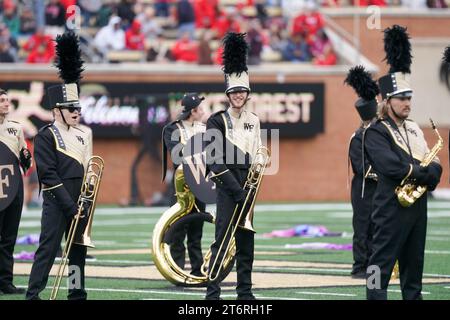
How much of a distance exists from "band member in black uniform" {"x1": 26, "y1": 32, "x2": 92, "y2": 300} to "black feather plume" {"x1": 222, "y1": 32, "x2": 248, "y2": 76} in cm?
136

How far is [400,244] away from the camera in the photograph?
32.8 feet

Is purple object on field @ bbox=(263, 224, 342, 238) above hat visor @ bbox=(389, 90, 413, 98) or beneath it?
beneath

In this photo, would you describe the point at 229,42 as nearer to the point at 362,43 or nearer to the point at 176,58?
the point at 176,58

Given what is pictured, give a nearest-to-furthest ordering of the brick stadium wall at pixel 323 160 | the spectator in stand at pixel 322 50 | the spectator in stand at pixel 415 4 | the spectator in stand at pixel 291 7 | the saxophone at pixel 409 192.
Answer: the saxophone at pixel 409 192 < the brick stadium wall at pixel 323 160 < the spectator in stand at pixel 322 50 < the spectator in stand at pixel 291 7 < the spectator in stand at pixel 415 4

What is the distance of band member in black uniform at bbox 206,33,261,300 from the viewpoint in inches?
446

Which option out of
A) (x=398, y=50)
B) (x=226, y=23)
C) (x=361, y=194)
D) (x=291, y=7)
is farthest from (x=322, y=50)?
(x=398, y=50)

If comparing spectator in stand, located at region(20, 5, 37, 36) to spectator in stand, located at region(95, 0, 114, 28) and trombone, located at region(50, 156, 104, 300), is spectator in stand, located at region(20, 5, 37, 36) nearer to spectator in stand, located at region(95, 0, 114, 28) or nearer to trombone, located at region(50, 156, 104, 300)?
spectator in stand, located at region(95, 0, 114, 28)

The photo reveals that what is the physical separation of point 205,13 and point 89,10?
2755 mm

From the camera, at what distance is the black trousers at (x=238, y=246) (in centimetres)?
1134

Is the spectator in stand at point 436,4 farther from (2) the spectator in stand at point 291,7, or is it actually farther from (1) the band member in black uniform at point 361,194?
(1) the band member in black uniform at point 361,194

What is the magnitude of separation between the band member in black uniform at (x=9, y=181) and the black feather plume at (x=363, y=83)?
3.46m

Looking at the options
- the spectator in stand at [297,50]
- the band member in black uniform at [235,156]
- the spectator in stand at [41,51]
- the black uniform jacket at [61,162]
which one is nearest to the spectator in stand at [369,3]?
the spectator in stand at [297,50]

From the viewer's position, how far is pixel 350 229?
20.6 metres

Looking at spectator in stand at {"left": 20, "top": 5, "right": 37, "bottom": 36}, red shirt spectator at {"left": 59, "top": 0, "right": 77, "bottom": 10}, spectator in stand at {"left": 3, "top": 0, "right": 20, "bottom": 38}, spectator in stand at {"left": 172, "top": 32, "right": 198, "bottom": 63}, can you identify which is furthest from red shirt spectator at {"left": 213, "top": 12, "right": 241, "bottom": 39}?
spectator in stand at {"left": 3, "top": 0, "right": 20, "bottom": 38}
